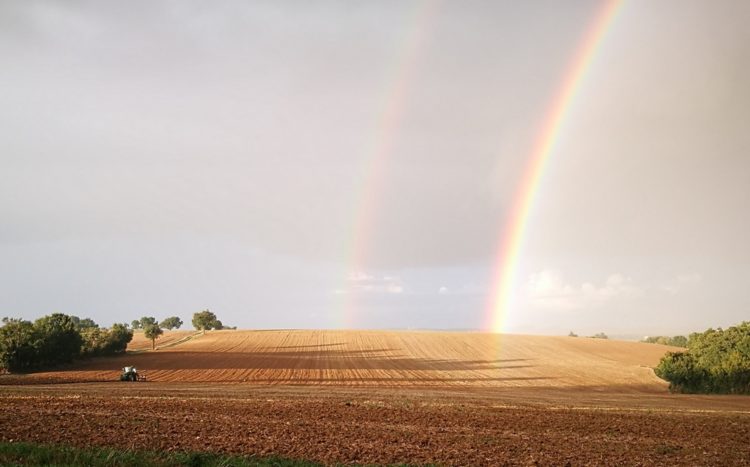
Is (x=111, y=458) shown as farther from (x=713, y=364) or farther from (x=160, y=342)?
(x=160, y=342)

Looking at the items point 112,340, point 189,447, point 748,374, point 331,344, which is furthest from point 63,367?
point 748,374

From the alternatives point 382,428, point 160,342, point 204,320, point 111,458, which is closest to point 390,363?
point 382,428

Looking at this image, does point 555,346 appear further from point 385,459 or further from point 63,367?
point 385,459

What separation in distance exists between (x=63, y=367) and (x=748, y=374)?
7510cm

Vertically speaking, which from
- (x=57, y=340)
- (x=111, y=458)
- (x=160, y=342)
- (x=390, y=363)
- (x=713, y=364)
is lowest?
(x=390, y=363)

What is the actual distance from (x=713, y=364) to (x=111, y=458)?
191ft

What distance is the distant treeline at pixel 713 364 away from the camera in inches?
2117

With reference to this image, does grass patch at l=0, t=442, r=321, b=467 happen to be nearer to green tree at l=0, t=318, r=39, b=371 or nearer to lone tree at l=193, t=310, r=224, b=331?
green tree at l=0, t=318, r=39, b=371

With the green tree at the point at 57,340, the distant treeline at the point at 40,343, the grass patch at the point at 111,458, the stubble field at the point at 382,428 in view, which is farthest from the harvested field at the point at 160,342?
the grass patch at the point at 111,458

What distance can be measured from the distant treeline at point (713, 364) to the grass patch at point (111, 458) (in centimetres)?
5354

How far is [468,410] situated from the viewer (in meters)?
29.3

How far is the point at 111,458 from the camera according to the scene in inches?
543

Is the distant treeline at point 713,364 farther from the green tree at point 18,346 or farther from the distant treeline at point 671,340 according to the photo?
the distant treeline at point 671,340

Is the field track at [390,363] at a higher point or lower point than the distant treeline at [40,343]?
lower
